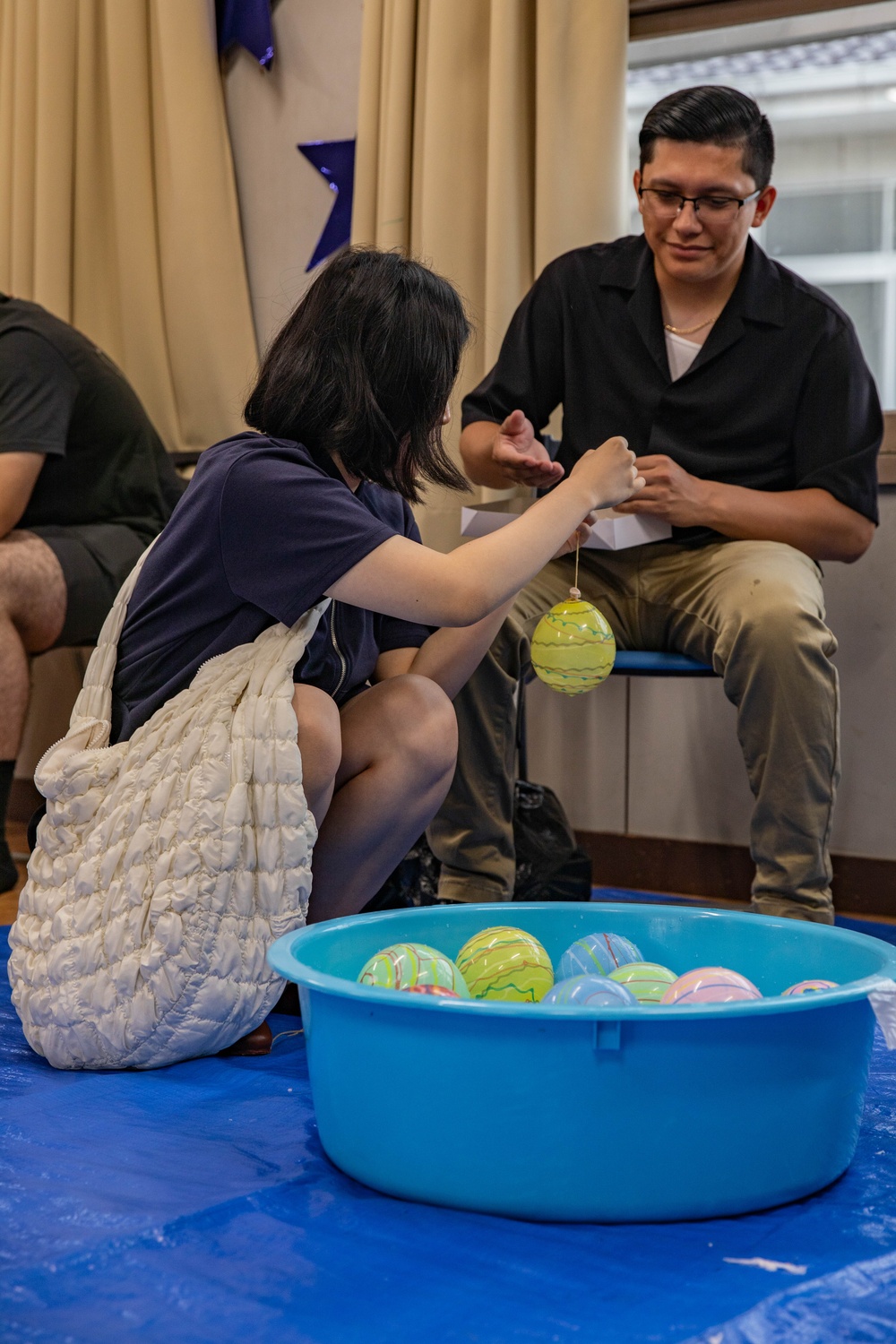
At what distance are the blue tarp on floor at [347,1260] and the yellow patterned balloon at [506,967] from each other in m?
0.22

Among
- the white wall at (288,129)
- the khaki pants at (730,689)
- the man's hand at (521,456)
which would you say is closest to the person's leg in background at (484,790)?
the khaki pants at (730,689)

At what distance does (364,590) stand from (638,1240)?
0.70 metres

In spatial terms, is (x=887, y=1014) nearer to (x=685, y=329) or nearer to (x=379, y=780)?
(x=379, y=780)

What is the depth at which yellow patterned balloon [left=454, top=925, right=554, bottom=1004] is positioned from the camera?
126cm

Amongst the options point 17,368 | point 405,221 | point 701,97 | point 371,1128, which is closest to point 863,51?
point 701,97

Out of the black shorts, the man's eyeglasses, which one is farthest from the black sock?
the man's eyeglasses

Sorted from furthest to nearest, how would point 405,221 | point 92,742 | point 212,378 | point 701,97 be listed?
point 212,378 < point 405,221 < point 701,97 < point 92,742

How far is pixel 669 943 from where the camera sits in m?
1.40

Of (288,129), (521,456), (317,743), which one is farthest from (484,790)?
(288,129)

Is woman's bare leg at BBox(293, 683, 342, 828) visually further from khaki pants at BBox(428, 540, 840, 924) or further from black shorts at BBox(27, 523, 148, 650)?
black shorts at BBox(27, 523, 148, 650)

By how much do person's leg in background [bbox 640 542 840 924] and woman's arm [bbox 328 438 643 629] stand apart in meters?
0.47

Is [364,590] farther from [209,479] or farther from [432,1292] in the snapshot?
[432,1292]

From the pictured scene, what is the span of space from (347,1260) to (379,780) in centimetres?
70

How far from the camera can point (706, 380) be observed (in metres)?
2.20
